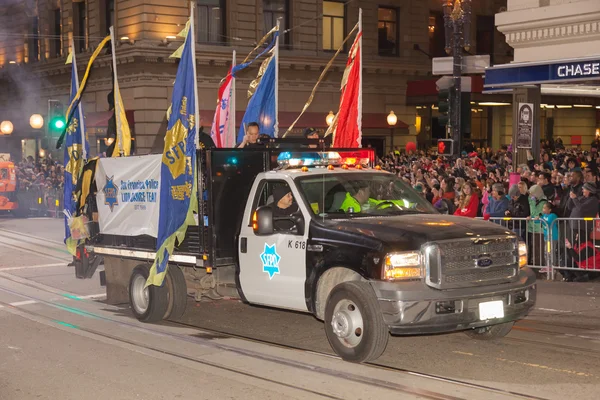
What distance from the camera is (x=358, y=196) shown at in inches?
396

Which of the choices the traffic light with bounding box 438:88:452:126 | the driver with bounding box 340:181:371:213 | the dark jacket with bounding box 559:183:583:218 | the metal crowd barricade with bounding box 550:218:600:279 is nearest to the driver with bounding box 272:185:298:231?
the driver with bounding box 340:181:371:213

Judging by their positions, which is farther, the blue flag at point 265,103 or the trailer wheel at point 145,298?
the blue flag at point 265,103

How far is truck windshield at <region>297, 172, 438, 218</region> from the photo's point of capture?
32.2ft

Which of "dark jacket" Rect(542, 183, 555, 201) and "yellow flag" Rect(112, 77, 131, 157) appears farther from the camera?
"dark jacket" Rect(542, 183, 555, 201)

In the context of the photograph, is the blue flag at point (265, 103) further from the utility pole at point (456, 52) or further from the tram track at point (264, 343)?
the utility pole at point (456, 52)

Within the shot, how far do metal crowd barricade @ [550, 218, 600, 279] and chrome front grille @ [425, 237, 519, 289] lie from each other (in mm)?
5284

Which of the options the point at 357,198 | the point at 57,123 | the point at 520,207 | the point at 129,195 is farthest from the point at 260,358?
the point at 57,123

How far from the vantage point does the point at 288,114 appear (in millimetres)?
37562

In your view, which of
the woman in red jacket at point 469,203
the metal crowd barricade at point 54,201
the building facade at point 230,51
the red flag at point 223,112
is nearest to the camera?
the woman in red jacket at point 469,203

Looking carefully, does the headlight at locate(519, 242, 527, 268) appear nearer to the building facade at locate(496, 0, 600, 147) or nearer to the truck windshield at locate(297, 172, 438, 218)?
the truck windshield at locate(297, 172, 438, 218)

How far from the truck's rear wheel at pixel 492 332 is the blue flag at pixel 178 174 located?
354 cm

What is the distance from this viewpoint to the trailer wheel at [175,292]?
37.4 feet

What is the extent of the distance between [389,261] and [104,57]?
30.5m

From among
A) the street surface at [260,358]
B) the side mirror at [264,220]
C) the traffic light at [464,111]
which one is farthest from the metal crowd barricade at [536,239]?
the side mirror at [264,220]
